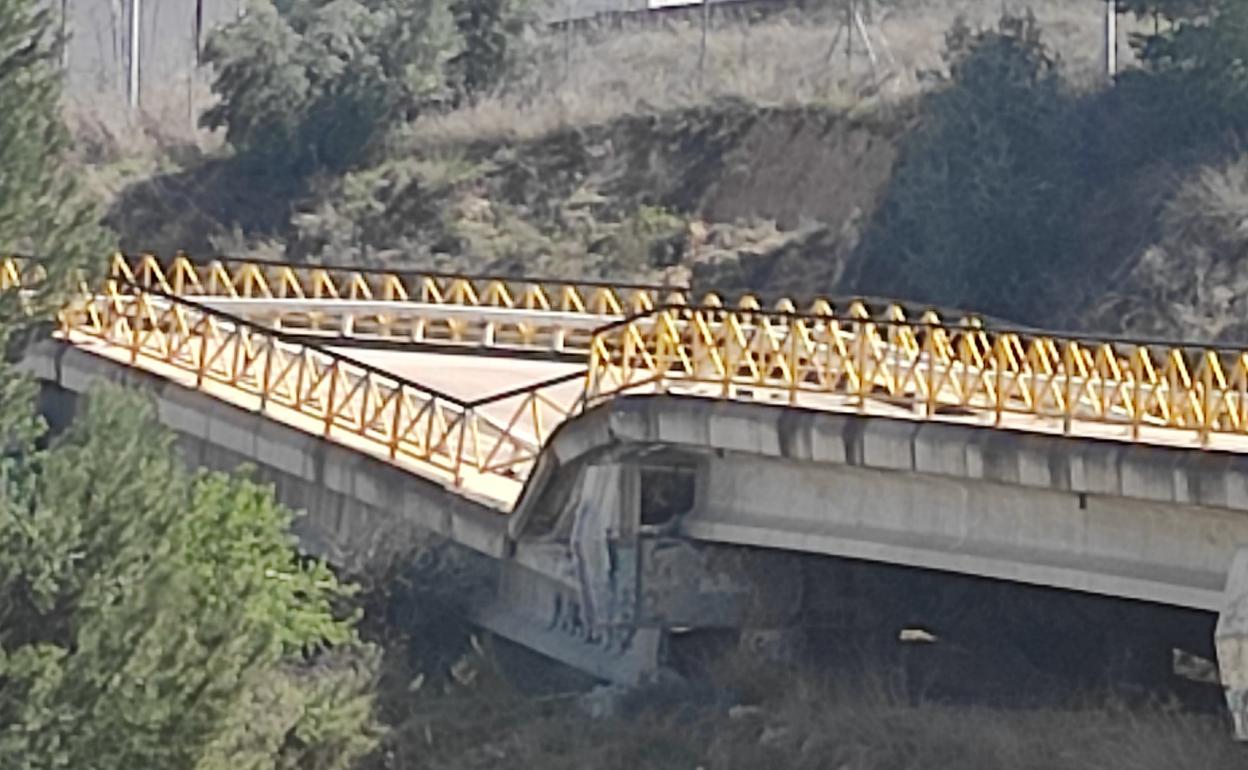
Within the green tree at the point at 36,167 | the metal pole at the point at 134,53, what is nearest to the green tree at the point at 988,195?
the metal pole at the point at 134,53

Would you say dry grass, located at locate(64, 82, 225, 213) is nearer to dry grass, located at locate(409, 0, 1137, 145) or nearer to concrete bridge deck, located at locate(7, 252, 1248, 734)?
dry grass, located at locate(409, 0, 1137, 145)

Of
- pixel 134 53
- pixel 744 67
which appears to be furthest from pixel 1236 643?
pixel 134 53

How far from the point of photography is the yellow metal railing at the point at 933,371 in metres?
19.2

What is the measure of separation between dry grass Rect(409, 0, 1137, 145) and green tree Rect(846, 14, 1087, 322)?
336cm

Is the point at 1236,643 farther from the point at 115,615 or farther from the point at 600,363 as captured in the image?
the point at 115,615

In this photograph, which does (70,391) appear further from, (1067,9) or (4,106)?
(1067,9)

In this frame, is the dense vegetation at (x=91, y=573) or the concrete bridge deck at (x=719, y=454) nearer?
the dense vegetation at (x=91, y=573)

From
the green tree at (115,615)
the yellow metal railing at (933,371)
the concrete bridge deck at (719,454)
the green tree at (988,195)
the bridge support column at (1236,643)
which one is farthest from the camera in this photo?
the green tree at (988,195)

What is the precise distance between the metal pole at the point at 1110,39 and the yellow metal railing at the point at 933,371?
782 inches

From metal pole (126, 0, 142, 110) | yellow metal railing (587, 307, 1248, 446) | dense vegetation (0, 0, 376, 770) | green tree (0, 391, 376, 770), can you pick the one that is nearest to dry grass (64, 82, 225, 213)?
metal pole (126, 0, 142, 110)

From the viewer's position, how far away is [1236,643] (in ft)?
57.3

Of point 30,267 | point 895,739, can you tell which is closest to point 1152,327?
point 895,739

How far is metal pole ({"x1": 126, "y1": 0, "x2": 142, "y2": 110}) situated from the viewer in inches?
2066

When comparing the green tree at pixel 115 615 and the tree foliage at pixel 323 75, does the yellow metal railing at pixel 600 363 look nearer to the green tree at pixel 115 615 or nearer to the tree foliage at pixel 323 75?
the green tree at pixel 115 615
